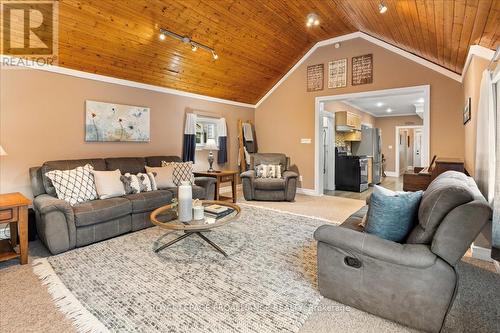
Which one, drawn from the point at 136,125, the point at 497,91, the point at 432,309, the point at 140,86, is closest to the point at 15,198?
the point at 136,125

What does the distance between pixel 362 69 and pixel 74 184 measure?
17.0 ft

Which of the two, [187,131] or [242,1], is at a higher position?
[242,1]

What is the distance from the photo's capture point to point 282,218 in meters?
4.01

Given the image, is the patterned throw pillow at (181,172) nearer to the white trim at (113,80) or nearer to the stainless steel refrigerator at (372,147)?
the white trim at (113,80)

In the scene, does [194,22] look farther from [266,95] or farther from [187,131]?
Result: [266,95]

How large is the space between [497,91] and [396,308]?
Answer: 2.18 metres

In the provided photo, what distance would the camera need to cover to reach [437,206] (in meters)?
1.58

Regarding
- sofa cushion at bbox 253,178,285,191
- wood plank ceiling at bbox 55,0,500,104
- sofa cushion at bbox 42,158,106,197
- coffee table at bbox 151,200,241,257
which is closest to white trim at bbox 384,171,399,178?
wood plank ceiling at bbox 55,0,500,104

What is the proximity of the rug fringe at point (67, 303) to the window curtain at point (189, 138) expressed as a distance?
3109mm

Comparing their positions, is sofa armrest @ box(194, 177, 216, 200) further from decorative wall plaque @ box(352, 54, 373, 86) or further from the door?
the door

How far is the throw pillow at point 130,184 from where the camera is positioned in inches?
141

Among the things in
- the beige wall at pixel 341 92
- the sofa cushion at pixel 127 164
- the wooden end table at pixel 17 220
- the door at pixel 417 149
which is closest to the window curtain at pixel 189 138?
the sofa cushion at pixel 127 164

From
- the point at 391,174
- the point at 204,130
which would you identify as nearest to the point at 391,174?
the point at 391,174

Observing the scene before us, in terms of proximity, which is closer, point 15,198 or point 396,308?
point 396,308
